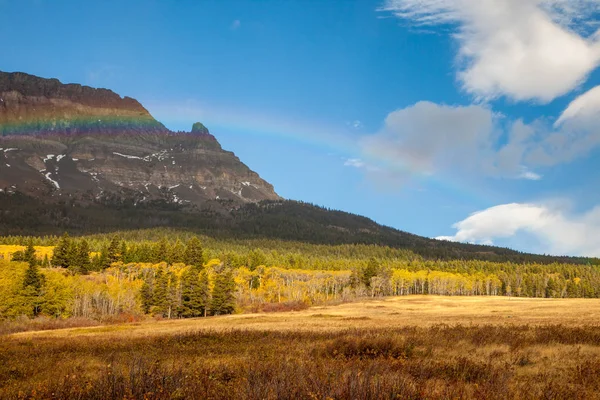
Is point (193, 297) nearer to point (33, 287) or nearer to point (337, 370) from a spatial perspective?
point (33, 287)

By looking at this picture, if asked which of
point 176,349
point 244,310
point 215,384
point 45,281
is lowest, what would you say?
point 244,310

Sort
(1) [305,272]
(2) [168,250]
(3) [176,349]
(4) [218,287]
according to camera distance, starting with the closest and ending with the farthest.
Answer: (3) [176,349]
(4) [218,287]
(2) [168,250]
(1) [305,272]

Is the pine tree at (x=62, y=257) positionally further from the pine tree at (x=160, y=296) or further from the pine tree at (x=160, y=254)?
the pine tree at (x=160, y=296)

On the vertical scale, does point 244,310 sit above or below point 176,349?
below

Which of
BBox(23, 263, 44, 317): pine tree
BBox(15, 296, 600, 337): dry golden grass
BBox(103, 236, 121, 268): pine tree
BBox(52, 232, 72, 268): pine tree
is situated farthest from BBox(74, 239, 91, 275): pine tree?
BBox(15, 296, 600, 337): dry golden grass

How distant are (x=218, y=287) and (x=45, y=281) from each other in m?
33.1

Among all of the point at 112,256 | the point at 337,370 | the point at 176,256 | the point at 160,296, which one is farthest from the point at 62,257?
the point at 337,370

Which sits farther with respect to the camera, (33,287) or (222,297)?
(222,297)

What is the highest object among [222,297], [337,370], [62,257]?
[337,370]

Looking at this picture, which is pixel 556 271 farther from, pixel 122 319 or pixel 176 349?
pixel 176 349

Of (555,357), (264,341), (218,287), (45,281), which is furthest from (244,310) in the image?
(555,357)

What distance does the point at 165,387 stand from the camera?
8.55 meters

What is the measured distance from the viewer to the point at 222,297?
269 feet

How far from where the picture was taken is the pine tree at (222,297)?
8162cm
